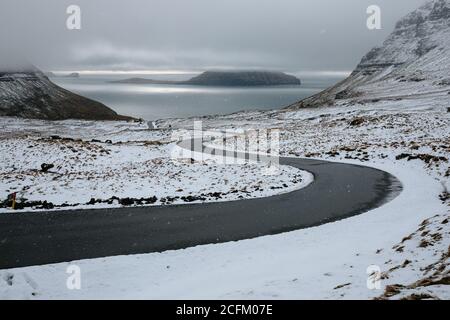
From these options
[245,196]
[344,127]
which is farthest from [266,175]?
[344,127]

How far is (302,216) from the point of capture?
16547 millimetres

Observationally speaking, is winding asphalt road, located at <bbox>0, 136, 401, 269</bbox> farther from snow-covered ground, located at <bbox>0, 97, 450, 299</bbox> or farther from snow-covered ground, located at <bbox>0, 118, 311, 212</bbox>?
snow-covered ground, located at <bbox>0, 118, 311, 212</bbox>

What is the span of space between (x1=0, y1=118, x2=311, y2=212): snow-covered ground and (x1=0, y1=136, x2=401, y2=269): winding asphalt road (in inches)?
58.6

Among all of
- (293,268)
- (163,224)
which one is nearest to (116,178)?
(163,224)

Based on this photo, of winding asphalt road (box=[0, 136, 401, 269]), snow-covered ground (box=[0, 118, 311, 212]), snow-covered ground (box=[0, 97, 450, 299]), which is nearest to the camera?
snow-covered ground (box=[0, 97, 450, 299])

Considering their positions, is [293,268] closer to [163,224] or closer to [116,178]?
[163,224]

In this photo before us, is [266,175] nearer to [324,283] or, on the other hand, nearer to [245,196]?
[245,196]

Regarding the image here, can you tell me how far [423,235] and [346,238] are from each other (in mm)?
2797

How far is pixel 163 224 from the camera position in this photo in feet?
50.3

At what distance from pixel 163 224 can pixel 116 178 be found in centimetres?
973

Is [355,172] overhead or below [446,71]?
below

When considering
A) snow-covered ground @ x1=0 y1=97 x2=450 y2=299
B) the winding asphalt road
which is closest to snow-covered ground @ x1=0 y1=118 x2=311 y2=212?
the winding asphalt road

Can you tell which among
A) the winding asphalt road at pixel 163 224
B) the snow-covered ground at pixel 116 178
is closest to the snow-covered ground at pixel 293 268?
the winding asphalt road at pixel 163 224

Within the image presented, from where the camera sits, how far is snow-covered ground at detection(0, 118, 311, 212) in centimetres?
1941
